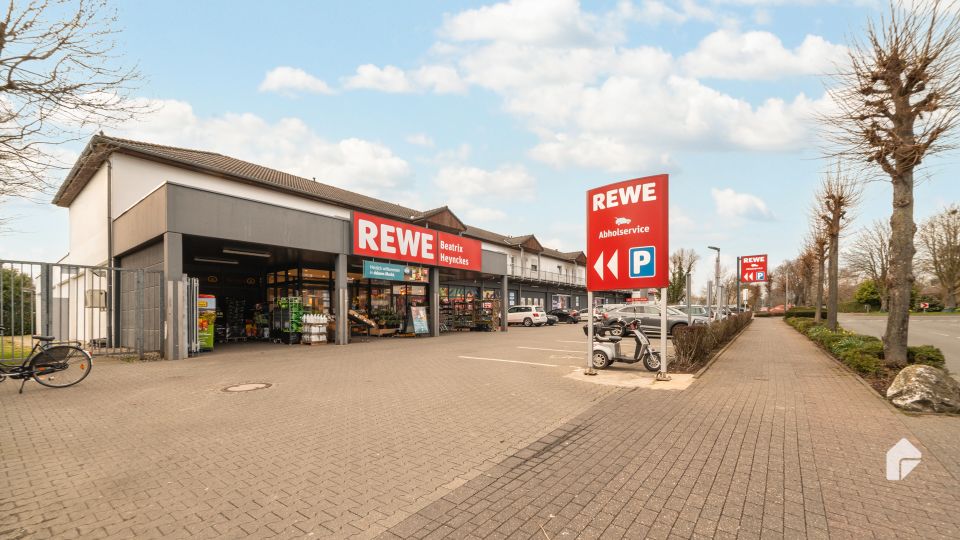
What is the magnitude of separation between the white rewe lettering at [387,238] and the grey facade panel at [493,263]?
675 centimetres

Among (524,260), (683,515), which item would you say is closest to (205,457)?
(683,515)

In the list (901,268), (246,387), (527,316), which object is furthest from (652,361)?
(527,316)

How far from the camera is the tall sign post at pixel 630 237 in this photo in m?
9.04

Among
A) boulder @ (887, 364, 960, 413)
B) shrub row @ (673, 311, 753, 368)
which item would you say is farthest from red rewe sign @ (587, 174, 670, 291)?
boulder @ (887, 364, 960, 413)

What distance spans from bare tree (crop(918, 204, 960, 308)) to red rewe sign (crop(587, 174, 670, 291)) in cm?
5386

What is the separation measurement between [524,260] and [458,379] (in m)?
36.1

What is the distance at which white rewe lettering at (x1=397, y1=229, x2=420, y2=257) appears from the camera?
1891cm

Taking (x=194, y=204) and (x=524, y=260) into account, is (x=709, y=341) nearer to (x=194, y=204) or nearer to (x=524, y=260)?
(x=194, y=204)

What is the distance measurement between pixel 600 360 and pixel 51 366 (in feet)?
34.8

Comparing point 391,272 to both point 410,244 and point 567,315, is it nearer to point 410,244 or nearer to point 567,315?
point 410,244

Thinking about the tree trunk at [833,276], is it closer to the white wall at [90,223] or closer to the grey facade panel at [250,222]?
the grey facade panel at [250,222]

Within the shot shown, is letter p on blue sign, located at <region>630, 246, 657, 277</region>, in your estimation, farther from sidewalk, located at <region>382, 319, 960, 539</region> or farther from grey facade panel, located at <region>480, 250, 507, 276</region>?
grey facade panel, located at <region>480, 250, 507, 276</region>

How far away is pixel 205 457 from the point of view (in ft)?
14.8

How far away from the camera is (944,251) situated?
45.5 metres
